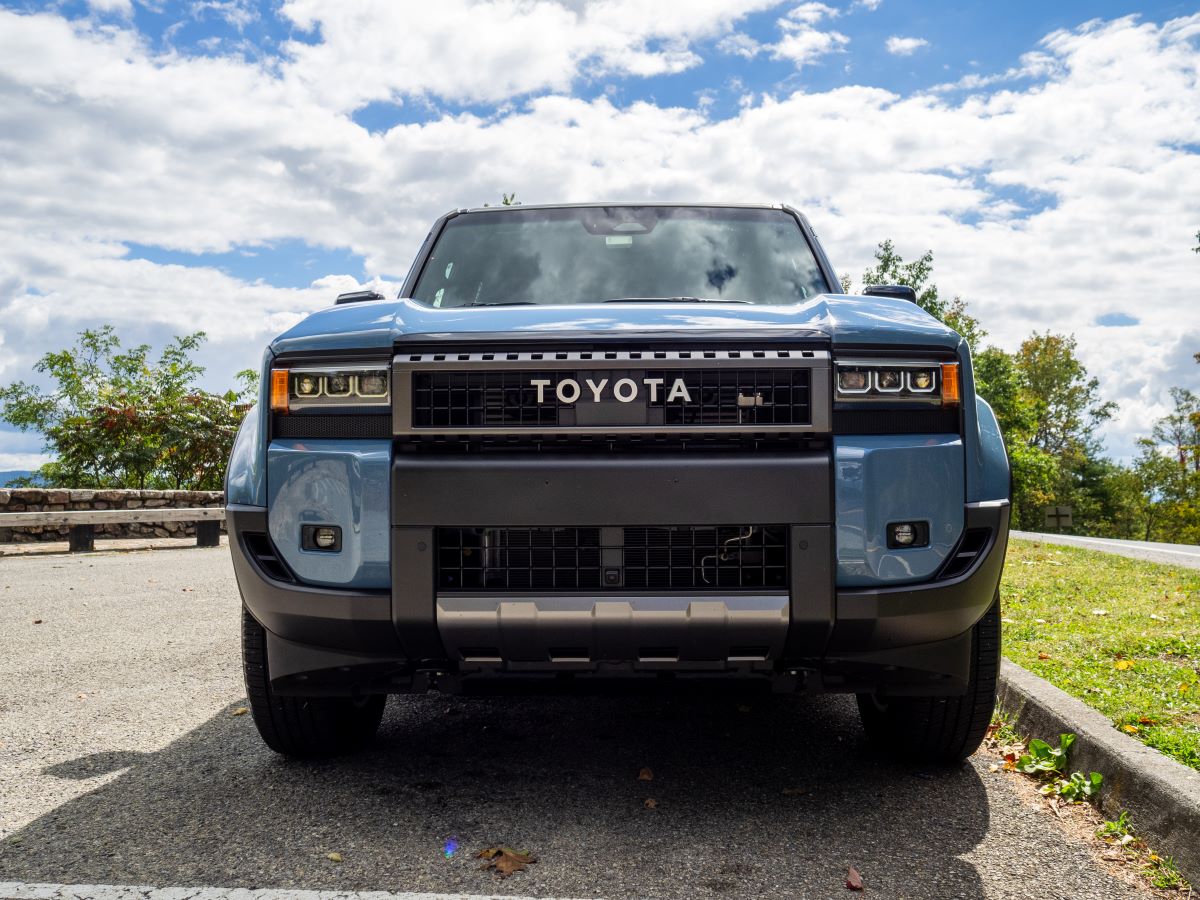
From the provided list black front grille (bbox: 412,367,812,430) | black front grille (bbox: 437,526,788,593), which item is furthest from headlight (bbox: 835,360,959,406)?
black front grille (bbox: 437,526,788,593)

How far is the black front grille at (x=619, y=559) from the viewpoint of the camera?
2818 millimetres

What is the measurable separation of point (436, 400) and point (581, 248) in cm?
148

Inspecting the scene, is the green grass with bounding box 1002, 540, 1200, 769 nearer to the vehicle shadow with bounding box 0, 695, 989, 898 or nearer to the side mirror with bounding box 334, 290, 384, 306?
the vehicle shadow with bounding box 0, 695, 989, 898

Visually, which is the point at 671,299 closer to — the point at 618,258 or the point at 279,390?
the point at 618,258

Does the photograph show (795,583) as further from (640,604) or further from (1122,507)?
(1122,507)

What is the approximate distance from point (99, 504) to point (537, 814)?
1453 cm

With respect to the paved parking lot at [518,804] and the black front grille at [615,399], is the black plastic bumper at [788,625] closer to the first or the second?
the black front grille at [615,399]

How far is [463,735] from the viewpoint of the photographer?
4000 mm

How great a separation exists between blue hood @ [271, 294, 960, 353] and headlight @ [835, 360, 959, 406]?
66mm

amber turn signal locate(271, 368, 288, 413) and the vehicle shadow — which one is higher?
amber turn signal locate(271, 368, 288, 413)

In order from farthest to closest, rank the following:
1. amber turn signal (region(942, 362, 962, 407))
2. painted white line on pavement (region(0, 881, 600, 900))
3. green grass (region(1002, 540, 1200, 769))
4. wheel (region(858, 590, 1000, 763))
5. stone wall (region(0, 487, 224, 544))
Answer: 1. stone wall (region(0, 487, 224, 544))
2. green grass (region(1002, 540, 1200, 769))
3. wheel (region(858, 590, 1000, 763))
4. amber turn signal (region(942, 362, 962, 407))
5. painted white line on pavement (region(0, 881, 600, 900))

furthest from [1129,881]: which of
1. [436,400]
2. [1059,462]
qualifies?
[1059,462]

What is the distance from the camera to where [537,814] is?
3.08 m

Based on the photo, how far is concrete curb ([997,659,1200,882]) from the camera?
2742mm
